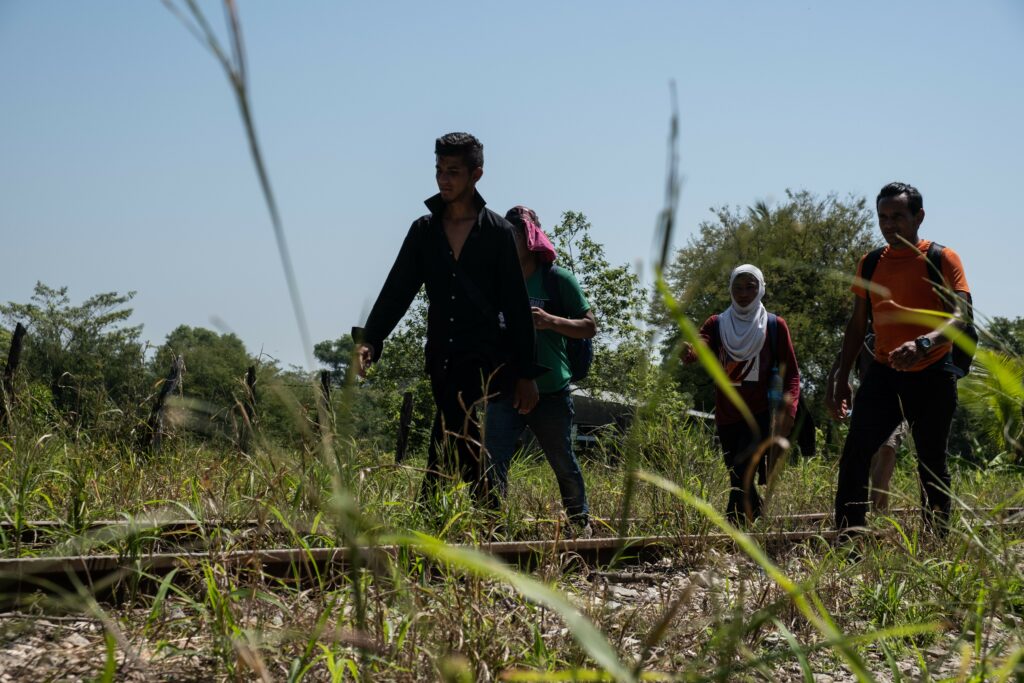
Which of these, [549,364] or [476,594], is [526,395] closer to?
[549,364]

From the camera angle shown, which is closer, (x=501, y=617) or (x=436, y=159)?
(x=501, y=617)

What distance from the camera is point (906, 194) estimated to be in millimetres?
5480

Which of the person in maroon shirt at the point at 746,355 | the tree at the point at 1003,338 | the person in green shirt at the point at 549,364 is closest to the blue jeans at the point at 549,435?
the person in green shirt at the point at 549,364

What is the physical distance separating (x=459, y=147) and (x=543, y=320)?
1.09 meters

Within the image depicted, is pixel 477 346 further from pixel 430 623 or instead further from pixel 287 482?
pixel 430 623

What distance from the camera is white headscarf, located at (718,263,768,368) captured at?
21.2 feet

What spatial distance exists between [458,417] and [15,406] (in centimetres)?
211

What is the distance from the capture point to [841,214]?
49344 millimetres

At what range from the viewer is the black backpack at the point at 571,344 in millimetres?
5973

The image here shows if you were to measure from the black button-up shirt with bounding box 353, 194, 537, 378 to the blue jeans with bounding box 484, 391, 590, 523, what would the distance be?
325 mm

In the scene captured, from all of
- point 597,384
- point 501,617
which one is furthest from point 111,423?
point 597,384

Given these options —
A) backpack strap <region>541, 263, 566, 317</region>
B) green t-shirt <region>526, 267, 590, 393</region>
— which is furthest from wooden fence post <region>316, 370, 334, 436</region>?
backpack strap <region>541, 263, 566, 317</region>

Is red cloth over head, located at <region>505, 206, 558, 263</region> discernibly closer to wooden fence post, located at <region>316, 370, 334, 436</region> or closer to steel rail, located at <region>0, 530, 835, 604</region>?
steel rail, located at <region>0, 530, 835, 604</region>

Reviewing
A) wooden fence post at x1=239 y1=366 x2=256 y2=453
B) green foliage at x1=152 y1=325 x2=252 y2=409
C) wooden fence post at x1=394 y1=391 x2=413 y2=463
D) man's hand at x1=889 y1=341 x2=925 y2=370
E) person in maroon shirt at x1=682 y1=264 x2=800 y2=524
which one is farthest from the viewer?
wooden fence post at x1=394 y1=391 x2=413 y2=463
